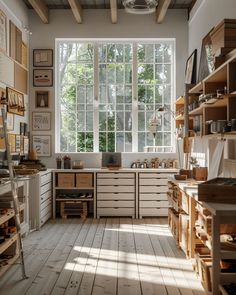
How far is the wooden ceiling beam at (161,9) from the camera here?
254 inches

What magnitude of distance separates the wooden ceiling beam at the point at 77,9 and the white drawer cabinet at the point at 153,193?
2971 mm

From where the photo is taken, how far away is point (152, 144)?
7559mm

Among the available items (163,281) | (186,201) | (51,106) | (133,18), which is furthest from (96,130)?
(163,281)

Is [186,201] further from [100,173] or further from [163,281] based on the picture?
[100,173]

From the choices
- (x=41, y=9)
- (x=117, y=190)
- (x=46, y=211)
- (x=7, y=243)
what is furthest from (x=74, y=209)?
(x=41, y=9)

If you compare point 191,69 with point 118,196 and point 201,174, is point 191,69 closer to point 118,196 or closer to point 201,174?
point 201,174

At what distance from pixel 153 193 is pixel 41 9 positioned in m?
3.67

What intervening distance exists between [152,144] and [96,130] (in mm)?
1093

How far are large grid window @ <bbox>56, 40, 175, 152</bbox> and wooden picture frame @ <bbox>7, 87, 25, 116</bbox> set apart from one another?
3.08 feet

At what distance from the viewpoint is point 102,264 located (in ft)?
14.0

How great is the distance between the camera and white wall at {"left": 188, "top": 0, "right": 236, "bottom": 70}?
487 centimetres

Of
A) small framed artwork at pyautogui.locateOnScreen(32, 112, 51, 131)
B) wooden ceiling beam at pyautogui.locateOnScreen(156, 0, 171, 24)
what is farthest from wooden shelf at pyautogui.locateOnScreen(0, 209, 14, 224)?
wooden ceiling beam at pyautogui.locateOnScreen(156, 0, 171, 24)

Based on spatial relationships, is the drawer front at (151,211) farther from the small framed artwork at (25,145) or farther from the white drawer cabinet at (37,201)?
the small framed artwork at (25,145)

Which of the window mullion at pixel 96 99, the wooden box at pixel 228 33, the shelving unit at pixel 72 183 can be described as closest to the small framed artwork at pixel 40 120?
the window mullion at pixel 96 99
